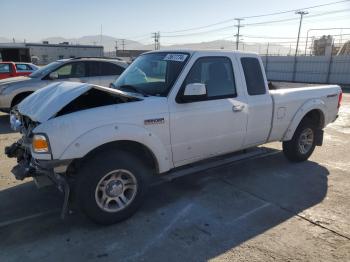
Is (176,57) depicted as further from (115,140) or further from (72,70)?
(72,70)

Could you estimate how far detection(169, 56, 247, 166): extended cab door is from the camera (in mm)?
4145

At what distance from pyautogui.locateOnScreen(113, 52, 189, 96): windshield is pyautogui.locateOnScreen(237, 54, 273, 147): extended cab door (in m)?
1.08

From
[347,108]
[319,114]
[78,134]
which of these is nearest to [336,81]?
[347,108]

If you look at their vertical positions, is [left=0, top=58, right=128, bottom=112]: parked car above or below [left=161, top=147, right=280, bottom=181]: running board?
above

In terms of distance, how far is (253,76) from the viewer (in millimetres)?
4996

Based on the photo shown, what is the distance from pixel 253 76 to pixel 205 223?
7.74 feet

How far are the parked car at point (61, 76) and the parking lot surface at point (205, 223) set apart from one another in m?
4.25

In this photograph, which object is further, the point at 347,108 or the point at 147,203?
the point at 347,108

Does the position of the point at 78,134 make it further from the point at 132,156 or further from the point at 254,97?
the point at 254,97

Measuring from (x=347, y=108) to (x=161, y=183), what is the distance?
11246mm

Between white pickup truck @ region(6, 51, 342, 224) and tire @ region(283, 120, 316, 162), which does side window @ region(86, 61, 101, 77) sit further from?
tire @ region(283, 120, 316, 162)

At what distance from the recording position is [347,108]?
1350cm

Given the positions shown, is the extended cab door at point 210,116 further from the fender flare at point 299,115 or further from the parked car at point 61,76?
the parked car at point 61,76

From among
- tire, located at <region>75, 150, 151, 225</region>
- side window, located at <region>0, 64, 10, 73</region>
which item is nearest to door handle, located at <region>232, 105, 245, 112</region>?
tire, located at <region>75, 150, 151, 225</region>
